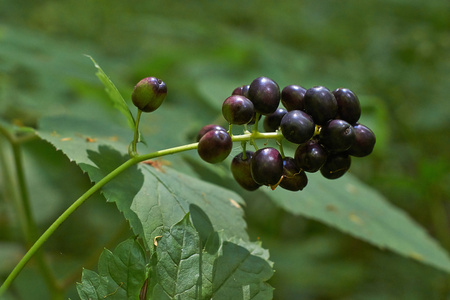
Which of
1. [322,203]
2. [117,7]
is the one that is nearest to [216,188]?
[322,203]

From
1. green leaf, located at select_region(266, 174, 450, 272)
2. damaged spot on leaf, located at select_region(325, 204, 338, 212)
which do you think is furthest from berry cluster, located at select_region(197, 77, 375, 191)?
damaged spot on leaf, located at select_region(325, 204, 338, 212)

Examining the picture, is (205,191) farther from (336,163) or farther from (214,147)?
(336,163)

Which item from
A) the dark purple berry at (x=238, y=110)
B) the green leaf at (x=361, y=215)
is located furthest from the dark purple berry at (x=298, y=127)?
the green leaf at (x=361, y=215)

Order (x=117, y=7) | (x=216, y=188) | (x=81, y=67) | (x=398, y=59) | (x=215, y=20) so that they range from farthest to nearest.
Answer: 1. (x=215, y=20)
2. (x=117, y=7)
3. (x=398, y=59)
4. (x=81, y=67)
5. (x=216, y=188)

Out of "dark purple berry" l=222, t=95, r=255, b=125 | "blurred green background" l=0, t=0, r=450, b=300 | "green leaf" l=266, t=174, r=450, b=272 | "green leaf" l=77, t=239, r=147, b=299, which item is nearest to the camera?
"green leaf" l=77, t=239, r=147, b=299

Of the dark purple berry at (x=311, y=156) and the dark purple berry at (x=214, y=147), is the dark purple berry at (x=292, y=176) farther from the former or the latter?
the dark purple berry at (x=214, y=147)

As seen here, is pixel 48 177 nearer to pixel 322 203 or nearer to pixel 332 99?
pixel 322 203

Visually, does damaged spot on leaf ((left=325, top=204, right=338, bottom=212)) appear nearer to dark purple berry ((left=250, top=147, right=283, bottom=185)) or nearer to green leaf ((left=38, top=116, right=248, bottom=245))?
green leaf ((left=38, top=116, right=248, bottom=245))
